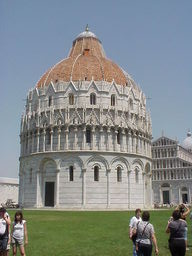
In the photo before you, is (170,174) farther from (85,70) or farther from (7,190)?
(85,70)

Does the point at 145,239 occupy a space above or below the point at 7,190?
below

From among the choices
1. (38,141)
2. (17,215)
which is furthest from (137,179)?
(17,215)

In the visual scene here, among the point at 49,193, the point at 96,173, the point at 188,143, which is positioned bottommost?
the point at 49,193

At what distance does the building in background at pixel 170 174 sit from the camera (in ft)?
312

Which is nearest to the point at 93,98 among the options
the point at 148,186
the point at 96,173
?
the point at 96,173

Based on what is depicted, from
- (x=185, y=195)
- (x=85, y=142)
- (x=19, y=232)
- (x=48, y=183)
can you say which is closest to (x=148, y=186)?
(x=85, y=142)

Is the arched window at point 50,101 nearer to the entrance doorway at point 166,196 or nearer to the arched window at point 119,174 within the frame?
the arched window at point 119,174

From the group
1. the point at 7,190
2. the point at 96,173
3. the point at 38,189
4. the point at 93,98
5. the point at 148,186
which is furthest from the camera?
the point at 7,190

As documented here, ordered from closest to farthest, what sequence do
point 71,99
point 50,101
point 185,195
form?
point 71,99
point 50,101
point 185,195

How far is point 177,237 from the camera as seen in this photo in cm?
883

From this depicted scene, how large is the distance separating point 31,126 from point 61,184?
38.4ft

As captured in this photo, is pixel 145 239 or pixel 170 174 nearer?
pixel 145 239

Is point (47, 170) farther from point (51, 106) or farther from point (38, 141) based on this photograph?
point (51, 106)

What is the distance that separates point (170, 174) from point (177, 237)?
92404mm
